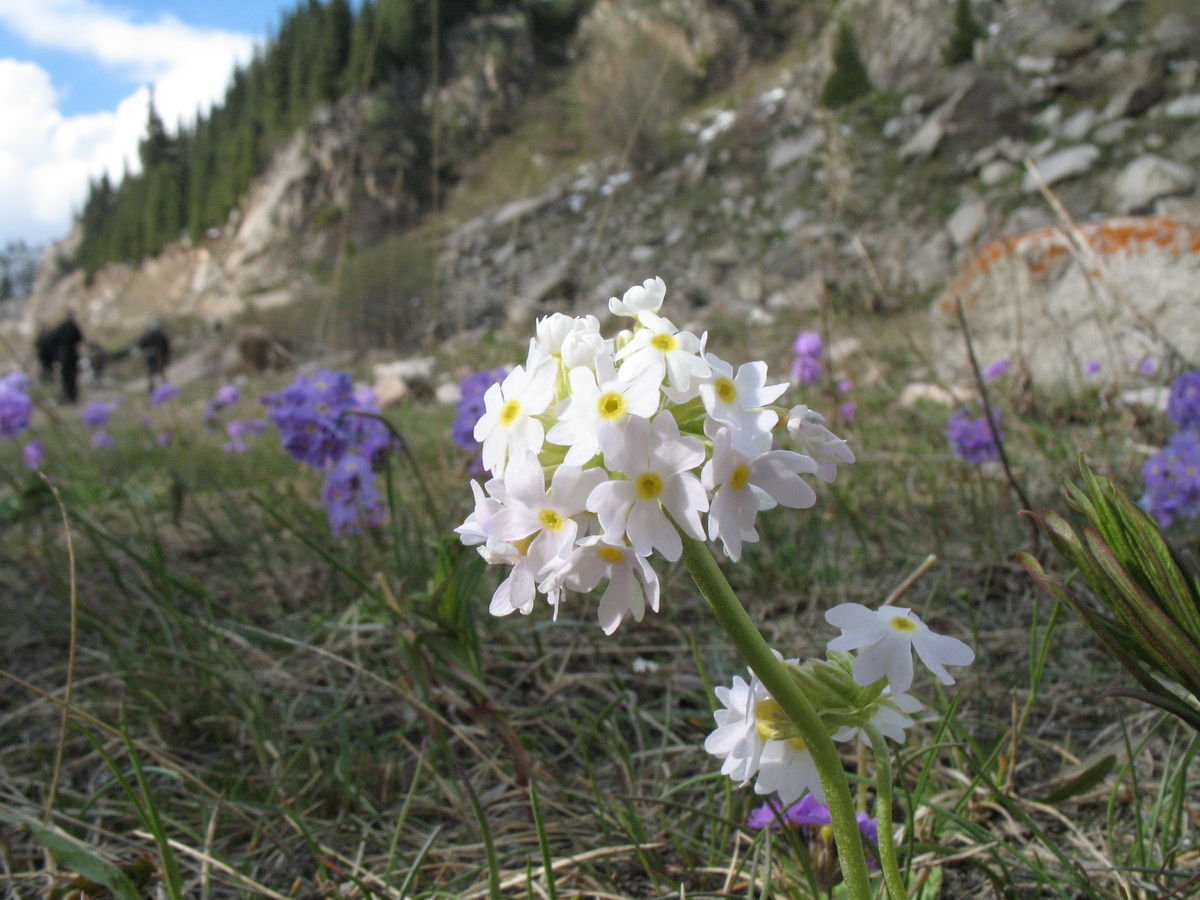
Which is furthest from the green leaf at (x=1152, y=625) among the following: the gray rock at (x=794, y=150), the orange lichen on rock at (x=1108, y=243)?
the gray rock at (x=794, y=150)

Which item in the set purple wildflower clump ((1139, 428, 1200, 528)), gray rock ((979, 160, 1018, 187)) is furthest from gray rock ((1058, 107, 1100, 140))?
purple wildflower clump ((1139, 428, 1200, 528))

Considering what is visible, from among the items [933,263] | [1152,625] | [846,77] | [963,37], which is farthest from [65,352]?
[963,37]

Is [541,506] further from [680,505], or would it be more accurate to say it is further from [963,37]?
[963,37]

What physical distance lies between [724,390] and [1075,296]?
6.04m

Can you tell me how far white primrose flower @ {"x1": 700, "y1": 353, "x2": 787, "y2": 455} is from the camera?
0.75 meters

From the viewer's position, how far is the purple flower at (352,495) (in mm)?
2643

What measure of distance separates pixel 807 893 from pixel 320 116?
59802 mm

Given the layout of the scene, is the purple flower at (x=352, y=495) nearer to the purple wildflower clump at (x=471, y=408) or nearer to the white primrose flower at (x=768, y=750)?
the purple wildflower clump at (x=471, y=408)

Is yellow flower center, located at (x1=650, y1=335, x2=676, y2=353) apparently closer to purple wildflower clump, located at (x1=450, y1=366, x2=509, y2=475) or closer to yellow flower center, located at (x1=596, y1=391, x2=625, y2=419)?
yellow flower center, located at (x1=596, y1=391, x2=625, y2=419)

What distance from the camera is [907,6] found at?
24719 mm

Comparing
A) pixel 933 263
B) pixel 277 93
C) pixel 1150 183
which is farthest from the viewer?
pixel 277 93

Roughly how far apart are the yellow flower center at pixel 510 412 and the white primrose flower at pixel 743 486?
0.21m

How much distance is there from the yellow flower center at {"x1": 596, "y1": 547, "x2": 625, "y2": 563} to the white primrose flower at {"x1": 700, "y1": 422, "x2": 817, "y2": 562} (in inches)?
3.5

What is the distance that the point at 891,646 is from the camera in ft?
2.72
